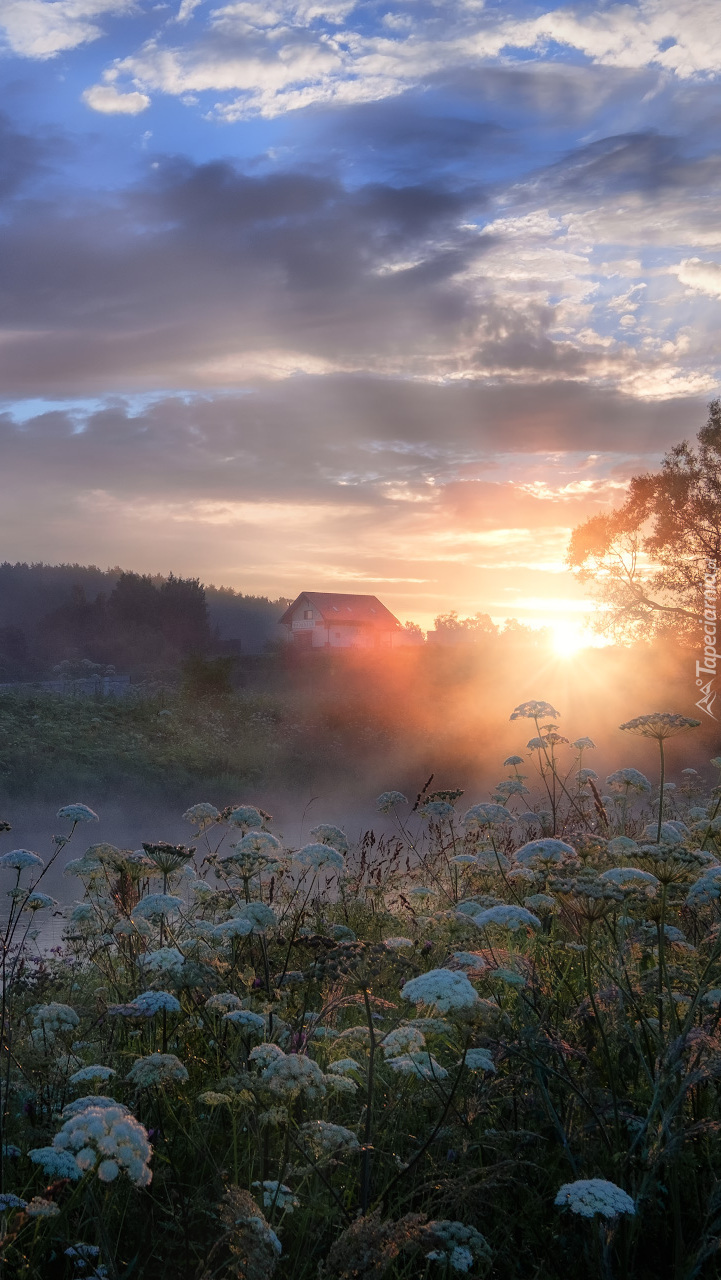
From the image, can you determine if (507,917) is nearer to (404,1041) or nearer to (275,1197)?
(404,1041)

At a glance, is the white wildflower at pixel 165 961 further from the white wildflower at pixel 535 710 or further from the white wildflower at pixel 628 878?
the white wildflower at pixel 535 710

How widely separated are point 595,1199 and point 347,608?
6004 centimetres

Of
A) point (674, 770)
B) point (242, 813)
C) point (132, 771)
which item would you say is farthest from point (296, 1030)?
point (674, 770)

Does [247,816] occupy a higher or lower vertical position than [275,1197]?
higher

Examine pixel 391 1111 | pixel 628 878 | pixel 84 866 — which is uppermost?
pixel 628 878

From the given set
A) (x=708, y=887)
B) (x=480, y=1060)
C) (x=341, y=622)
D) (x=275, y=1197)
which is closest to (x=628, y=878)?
(x=708, y=887)

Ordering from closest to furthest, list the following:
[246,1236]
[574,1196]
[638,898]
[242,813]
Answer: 1. [246,1236]
2. [574,1196]
3. [638,898]
4. [242,813]

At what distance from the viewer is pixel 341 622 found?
6100 centimetres

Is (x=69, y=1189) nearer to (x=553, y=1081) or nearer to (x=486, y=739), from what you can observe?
(x=553, y=1081)

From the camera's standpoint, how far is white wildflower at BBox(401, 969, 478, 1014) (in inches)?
98.6

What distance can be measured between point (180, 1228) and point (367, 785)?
23678 millimetres

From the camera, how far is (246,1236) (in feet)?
6.88

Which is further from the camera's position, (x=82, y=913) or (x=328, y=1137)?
(x=82, y=913)

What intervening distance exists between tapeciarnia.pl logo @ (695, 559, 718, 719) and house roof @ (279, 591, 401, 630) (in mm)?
33418
